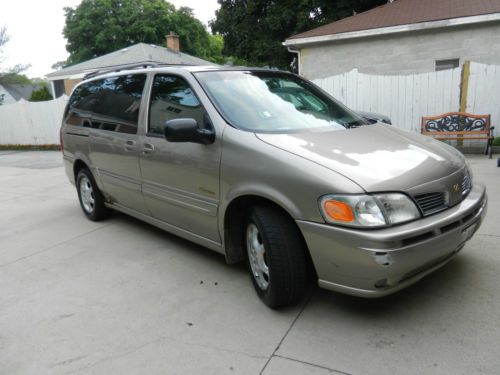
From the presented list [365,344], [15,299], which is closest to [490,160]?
[365,344]

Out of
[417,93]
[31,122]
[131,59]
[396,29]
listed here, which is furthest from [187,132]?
[131,59]

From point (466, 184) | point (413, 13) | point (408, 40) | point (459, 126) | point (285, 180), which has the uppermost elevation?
point (413, 13)

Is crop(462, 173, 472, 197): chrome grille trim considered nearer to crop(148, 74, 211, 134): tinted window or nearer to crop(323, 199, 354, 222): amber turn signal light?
crop(323, 199, 354, 222): amber turn signal light

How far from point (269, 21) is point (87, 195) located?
705 inches

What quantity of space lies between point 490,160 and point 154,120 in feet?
21.6

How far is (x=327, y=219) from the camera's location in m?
2.45

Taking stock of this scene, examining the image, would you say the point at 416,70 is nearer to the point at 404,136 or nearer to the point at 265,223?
the point at 404,136

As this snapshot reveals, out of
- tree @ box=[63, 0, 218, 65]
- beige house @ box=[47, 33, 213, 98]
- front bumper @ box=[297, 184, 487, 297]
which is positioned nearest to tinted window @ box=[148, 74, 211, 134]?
front bumper @ box=[297, 184, 487, 297]

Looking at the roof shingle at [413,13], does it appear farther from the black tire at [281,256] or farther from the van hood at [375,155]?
the black tire at [281,256]

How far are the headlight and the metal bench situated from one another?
22.8ft

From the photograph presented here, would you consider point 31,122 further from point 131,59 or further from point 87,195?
point 87,195

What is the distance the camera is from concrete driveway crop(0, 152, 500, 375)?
7.86ft

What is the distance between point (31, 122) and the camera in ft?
52.3

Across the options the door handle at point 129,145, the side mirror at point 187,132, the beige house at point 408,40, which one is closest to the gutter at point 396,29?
the beige house at point 408,40
